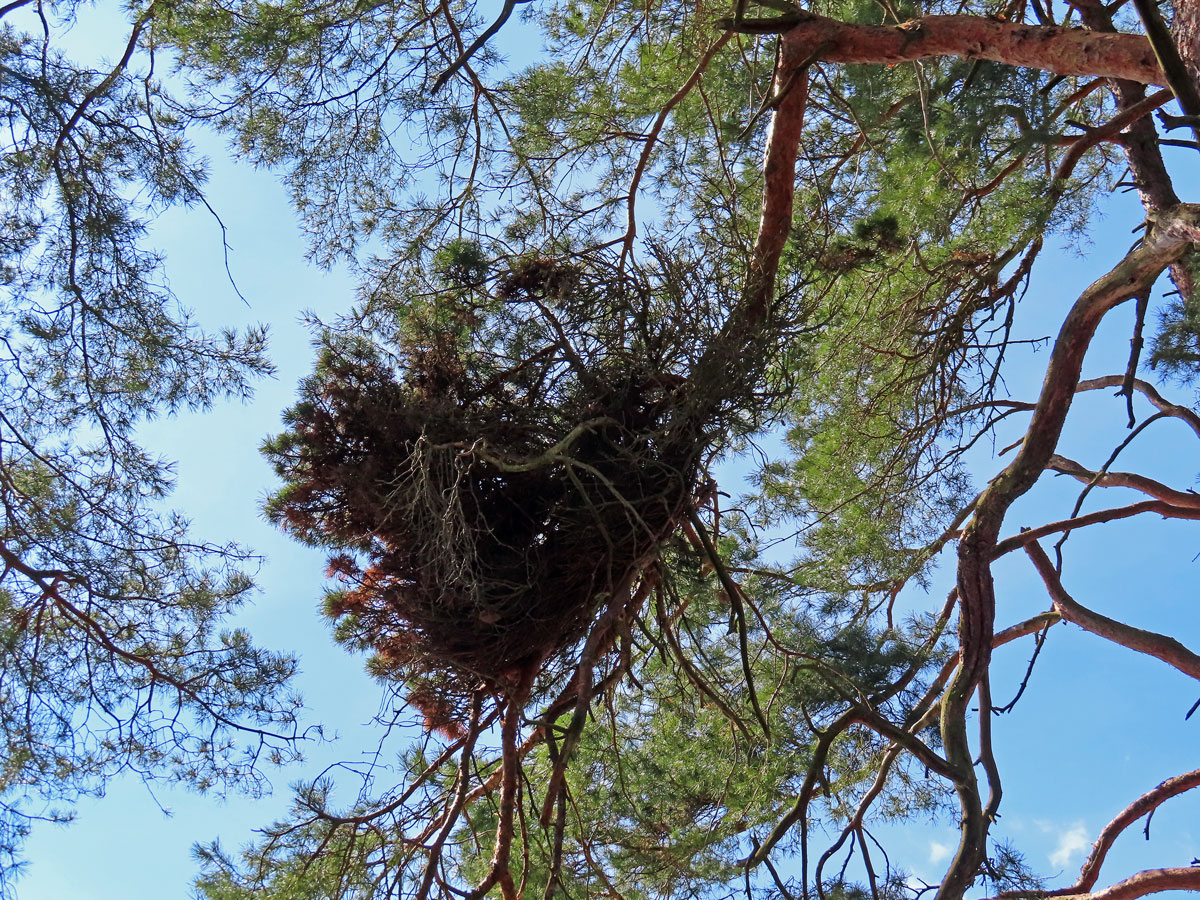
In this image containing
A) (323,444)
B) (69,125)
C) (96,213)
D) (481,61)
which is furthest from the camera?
(481,61)

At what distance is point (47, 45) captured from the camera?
3199mm

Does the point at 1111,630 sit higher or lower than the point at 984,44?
lower

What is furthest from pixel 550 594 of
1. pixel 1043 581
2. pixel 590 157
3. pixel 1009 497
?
pixel 1043 581

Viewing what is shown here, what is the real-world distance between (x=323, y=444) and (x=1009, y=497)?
2308mm

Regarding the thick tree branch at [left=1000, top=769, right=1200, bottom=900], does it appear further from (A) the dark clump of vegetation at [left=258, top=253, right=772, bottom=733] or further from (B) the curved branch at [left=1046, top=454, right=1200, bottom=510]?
(A) the dark clump of vegetation at [left=258, top=253, right=772, bottom=733]

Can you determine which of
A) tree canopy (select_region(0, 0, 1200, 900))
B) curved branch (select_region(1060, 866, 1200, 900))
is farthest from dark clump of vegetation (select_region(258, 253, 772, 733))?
curved branch (select_region(1060, 866, 1200, 900))

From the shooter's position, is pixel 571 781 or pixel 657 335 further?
pixel 571 781

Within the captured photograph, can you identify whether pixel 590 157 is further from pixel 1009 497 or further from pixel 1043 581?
pixel 1043 581

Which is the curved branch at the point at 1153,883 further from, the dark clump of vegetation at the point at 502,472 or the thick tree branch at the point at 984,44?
the thick tree branch at the point at 984,44

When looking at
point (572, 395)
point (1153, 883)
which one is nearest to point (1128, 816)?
point (1153, 883)

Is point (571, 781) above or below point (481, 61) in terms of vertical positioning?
below

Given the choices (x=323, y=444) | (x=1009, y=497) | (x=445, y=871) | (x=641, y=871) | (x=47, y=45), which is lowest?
(x=445, y=871)

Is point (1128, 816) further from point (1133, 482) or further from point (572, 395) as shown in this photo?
point (572, 395)

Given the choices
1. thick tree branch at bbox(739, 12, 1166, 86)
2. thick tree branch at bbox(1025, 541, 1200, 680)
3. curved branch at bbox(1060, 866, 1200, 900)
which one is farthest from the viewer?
thick tree branch at bbox(1025, 541, 1200, 680)
